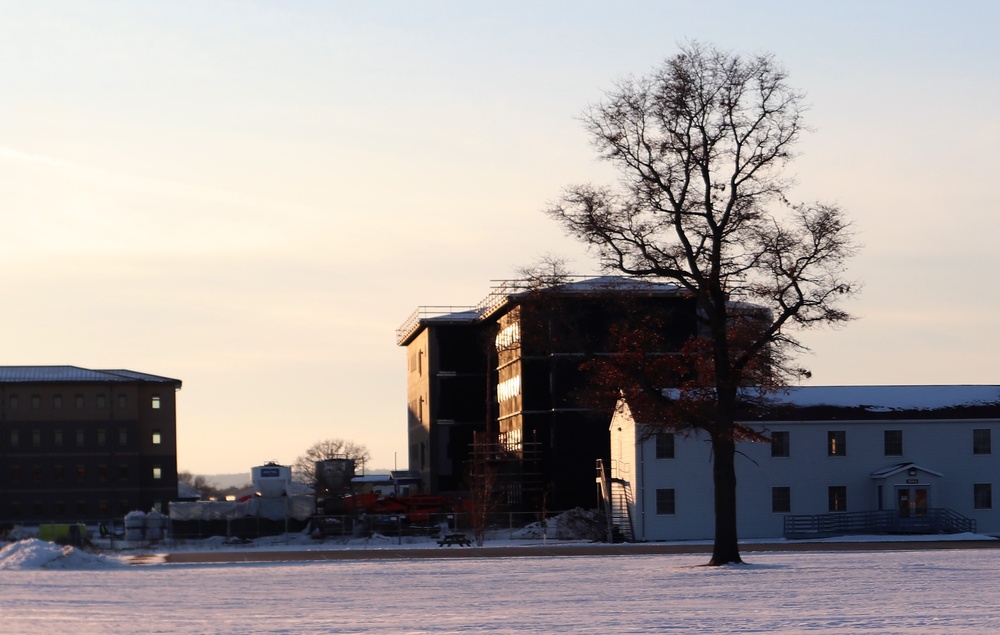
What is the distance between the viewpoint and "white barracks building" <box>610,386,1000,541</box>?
206 feet

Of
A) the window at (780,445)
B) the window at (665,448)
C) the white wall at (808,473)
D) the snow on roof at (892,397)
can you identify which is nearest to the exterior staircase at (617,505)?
the white wall at (808,473)

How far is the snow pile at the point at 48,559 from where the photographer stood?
156ft

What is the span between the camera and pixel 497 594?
30.0 m

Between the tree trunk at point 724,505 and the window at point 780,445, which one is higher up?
the window at point 780,445

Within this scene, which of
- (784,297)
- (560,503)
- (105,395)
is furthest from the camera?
(105,395)

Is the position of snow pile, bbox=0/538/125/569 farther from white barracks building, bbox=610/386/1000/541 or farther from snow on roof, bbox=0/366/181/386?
snow on roof, bbox=0/366/181/386

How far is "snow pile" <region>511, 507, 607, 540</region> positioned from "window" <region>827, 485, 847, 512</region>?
33.2 ft

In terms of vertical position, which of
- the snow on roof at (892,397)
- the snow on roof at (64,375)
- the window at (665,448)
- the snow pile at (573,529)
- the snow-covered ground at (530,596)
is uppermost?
the snow on roof at (64,375)

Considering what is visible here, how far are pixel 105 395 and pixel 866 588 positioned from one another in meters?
108

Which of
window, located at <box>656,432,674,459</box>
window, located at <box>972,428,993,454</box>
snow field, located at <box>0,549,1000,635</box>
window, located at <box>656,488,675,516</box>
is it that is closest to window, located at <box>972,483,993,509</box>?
window, located at <box>972,428,993,454</box>

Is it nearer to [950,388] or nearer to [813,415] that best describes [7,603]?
[813,415]

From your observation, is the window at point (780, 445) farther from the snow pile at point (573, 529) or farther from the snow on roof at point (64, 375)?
the snow on roof at point (64, 375)

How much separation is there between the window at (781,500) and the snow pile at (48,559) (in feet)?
92.3

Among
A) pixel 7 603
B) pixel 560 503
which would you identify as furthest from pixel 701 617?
pixel 560 503
